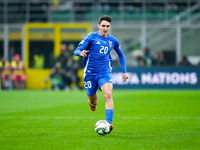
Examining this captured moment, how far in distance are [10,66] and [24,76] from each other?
3.39 feet

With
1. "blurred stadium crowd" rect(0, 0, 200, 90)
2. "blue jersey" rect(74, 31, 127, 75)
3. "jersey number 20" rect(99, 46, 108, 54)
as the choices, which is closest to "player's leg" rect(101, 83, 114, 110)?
"blue jersey" rect(74, 31, 127, 75)

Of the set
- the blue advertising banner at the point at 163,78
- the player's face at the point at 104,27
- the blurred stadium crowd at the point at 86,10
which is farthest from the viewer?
the blurred stadium crowd at the point at 86,10

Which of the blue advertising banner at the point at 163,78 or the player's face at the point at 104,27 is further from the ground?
the player's face at the point at 104,27

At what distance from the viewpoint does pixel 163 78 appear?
2559 cm

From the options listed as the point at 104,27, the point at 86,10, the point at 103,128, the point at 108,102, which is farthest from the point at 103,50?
the point at 86,10

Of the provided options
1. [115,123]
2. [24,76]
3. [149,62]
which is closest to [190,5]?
[149,62]

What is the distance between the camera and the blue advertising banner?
25375 millimetres

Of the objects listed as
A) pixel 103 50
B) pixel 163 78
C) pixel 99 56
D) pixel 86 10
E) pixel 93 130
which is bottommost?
pixel 163 78

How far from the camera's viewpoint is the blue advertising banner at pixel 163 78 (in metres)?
25.4

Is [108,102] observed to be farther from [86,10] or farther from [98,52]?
[86,10]

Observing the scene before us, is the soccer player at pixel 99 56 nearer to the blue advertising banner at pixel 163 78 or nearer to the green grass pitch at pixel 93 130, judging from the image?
the green grass pitch at pixel 93 130

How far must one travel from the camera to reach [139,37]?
28.4 meters

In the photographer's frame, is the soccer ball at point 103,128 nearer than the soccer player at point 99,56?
Yes

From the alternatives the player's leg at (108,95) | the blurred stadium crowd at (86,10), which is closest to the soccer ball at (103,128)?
the player's leg at (108,95)
